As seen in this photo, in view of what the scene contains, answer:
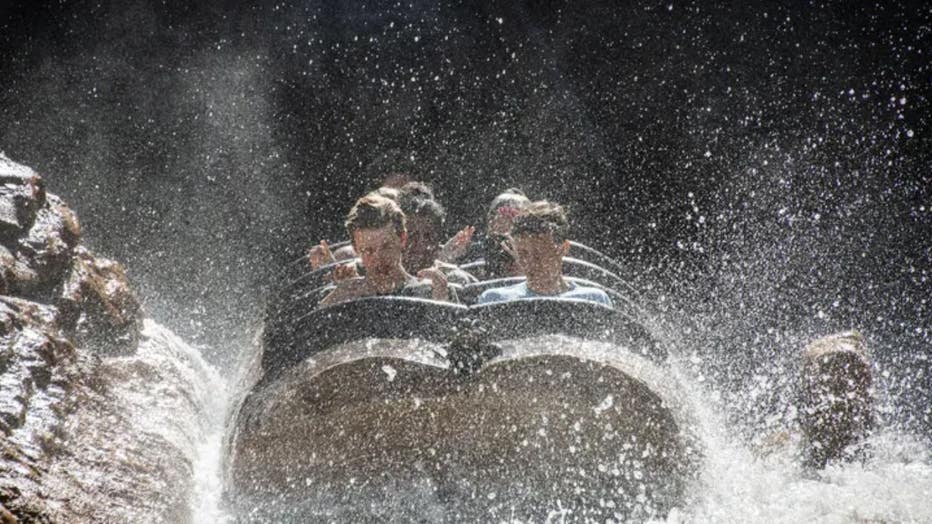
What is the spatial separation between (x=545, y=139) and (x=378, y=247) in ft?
11.8

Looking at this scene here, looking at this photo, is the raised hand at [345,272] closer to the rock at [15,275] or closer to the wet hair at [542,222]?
the wet hair at [542,222]

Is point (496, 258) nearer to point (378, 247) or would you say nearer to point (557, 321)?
point (378, 247)

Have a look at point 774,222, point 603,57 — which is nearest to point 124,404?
point 603,57

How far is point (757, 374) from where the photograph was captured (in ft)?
20.8

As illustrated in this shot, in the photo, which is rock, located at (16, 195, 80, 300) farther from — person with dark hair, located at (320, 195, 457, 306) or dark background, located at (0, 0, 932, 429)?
dark background, located at (0, 0, 932, 429)

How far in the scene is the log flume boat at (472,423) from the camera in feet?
6.67

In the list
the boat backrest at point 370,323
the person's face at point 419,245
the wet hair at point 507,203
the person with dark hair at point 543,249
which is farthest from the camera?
the wet hair at point 507,203

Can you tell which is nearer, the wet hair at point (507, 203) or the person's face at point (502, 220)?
the person's face at point (502, 220)

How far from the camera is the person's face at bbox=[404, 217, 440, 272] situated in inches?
143

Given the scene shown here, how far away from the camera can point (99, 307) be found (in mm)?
2422

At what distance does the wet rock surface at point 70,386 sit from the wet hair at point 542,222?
1418 millimetres

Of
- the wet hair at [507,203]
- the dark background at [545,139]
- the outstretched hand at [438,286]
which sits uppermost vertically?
the dark background at [545,139]

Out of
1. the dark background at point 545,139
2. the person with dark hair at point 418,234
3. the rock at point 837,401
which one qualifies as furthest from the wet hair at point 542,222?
the dark background at point 545,139

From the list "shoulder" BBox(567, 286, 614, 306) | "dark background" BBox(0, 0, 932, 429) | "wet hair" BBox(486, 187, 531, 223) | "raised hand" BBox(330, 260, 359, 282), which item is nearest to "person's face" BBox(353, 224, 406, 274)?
"raised hand" BBox(330, 260, 359, 282)
